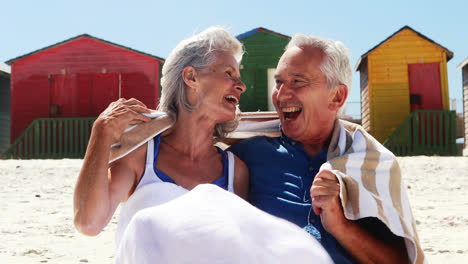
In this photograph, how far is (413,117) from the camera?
1532cm

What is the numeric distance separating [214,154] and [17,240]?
261 cm

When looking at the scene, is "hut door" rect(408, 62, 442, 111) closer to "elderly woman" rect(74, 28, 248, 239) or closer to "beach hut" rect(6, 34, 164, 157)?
"beach hut" rect(6, 34, 164, 157)

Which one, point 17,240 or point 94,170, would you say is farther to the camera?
point 17,240

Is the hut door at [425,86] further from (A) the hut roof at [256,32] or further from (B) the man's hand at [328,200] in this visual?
(B) the man's hand at [328,200]

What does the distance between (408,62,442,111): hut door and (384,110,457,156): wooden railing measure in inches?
24.1

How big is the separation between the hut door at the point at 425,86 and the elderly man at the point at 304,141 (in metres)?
14.2

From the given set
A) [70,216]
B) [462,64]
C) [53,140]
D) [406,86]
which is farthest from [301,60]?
[462,64]

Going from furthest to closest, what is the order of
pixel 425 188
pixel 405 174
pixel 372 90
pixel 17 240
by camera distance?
pixel 372 90 < pixel 405 174 < pixel 425 188 < pixel 17 240

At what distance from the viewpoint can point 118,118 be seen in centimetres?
229

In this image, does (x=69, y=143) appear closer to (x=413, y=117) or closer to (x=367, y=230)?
(x=413, y=117)

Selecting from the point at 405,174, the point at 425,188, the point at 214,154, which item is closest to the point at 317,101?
the point at 214,154

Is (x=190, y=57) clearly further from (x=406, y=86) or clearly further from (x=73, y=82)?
(x=73, y=82)

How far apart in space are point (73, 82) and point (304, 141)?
51.3ft

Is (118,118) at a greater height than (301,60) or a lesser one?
lesser
